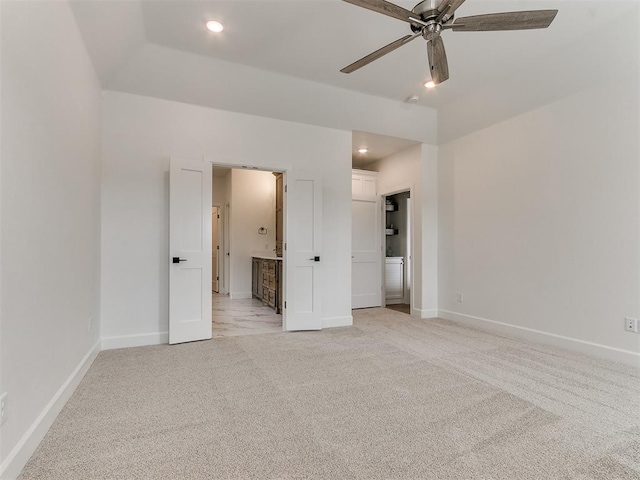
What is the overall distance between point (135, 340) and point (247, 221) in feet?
13.2

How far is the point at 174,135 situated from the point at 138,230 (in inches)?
45.5

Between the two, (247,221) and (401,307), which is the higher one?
(247,221)

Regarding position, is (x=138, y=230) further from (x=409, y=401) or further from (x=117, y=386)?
(x=409, y=401)

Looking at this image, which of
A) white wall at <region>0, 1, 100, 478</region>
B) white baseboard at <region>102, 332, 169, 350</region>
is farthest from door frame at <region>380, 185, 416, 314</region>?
white wall at <region>0, 1, 100, 478</region>

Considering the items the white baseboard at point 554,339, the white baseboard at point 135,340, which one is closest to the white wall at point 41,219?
the white baseboard at point 135,340

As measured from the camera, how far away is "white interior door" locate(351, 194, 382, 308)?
231 inches

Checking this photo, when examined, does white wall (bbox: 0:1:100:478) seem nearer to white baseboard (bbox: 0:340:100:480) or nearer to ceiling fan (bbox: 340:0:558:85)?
white baseboard (bbox: 0:340:100:480)

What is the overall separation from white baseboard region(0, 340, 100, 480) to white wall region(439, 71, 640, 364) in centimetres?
442

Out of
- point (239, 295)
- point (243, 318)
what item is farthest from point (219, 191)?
point (243, 318)

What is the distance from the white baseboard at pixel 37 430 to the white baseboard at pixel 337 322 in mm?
2696

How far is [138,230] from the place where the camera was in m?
3.66

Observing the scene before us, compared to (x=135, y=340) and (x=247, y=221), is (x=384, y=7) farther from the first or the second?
(x=247, y=221)

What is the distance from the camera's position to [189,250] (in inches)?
148

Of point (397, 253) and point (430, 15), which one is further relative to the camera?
point (397, 253)
